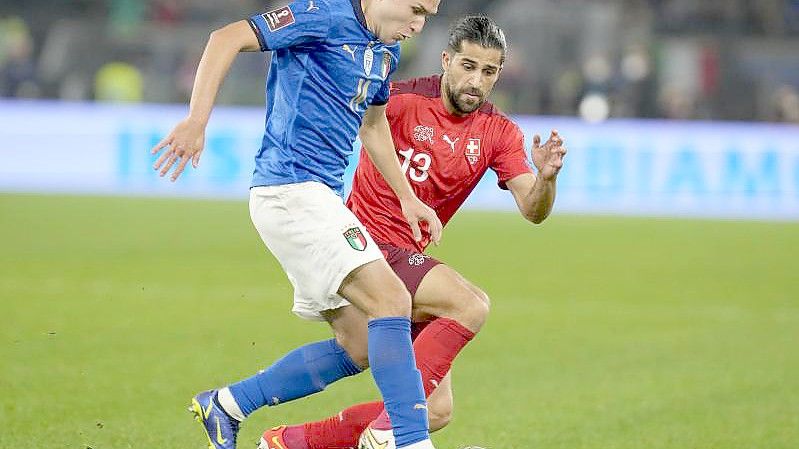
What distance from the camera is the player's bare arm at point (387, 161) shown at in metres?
5.77

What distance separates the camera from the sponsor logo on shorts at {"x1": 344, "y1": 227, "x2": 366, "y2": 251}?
5.09 m

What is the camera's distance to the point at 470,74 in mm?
5984

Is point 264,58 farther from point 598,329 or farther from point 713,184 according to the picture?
point 598,329

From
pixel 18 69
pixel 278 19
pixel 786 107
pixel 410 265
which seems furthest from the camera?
pixel 18 69

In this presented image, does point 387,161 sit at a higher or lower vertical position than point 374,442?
higher

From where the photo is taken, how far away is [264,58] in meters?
23.8

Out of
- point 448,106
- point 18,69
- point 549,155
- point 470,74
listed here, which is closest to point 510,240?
point 18,69

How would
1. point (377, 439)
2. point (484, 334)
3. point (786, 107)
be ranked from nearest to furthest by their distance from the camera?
point (377, 439)
point (484, 334)
point (786, 107)

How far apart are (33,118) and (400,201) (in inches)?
651

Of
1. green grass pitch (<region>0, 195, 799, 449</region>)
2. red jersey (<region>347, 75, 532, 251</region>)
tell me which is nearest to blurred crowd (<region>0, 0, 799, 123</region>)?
green grass pitch (<region>0, 195, 799, 449</region>)

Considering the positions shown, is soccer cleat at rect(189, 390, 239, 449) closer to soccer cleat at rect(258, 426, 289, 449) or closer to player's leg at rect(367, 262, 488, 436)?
soccer cleat at rect(258, 426, 289, 449)

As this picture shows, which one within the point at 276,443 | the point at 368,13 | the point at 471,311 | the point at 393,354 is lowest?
the point at 276,443

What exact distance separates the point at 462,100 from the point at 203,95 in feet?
5.43

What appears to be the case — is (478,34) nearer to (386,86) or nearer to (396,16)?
(386,86)
